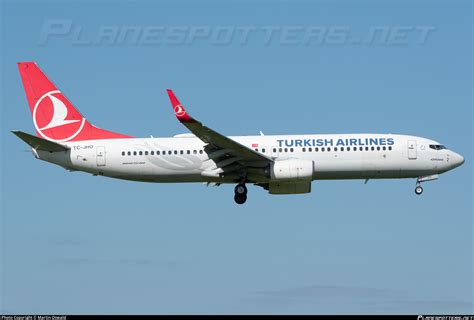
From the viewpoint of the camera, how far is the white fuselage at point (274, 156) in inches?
2258

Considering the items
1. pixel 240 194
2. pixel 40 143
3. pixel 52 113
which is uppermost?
pixel 52 113

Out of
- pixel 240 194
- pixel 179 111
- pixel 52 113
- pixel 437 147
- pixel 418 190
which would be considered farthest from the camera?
pixel 52 113

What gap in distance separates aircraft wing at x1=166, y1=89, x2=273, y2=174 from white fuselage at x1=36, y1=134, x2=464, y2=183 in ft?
2.78

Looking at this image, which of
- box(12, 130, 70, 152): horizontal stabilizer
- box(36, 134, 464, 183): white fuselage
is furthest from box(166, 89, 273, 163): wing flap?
box(12, 130, 70, 152): horizontal stabilizer

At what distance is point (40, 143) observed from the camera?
190 feet

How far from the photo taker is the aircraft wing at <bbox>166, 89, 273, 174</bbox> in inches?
2117

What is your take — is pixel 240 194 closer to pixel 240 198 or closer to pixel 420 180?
pixel 240 198

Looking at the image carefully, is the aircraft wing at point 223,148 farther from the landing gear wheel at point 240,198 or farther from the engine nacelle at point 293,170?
the landing gear wheel at point 240,198

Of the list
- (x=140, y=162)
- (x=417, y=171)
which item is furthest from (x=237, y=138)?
(x=417, y=171)

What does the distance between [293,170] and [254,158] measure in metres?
2.32

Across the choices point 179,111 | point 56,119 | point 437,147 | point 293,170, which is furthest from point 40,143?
point 437,147

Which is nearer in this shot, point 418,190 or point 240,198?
point 240,198

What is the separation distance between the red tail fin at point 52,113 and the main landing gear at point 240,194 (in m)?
7.81

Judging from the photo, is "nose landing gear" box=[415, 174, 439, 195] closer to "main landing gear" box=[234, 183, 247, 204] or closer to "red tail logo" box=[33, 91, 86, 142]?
"main landing gear" box=[234, 183, 247, 204]
